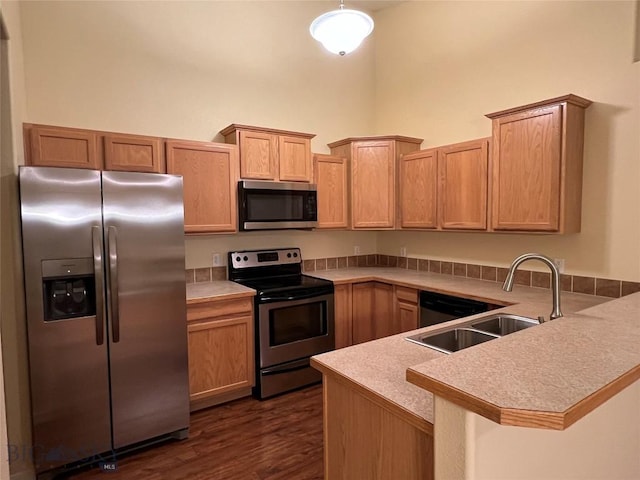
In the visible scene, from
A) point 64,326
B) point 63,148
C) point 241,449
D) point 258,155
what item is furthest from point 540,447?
point 63,148

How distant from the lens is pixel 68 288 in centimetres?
216

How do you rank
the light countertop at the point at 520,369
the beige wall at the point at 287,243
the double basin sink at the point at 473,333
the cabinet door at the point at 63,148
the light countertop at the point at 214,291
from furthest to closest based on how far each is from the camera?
1. the beige wall at the point at 287,243
2. the light countertop at the point at 214,291
3. the cabinet door at the point at 63,148
4. the double basin sink at the point at 473,333
5. the light countertop at the point at 520,369

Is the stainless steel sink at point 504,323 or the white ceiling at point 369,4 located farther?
the white ceiling at point 369,4

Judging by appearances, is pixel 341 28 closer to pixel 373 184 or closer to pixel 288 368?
pixel 373 184

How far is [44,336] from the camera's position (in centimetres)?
207

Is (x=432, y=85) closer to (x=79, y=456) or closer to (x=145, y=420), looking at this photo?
(x=145, y=420)

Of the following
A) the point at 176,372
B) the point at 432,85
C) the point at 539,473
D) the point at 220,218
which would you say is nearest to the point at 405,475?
the point at 539,473

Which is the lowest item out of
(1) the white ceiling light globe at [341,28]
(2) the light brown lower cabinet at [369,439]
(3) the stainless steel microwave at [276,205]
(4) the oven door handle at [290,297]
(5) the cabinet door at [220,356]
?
(5) the cabinet door at [220,356]

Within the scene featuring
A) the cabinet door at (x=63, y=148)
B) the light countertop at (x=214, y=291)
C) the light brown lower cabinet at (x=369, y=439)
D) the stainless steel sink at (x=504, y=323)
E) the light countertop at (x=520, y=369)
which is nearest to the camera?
the light countertop at (x=520, y=369)

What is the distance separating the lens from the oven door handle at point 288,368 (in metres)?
3.05

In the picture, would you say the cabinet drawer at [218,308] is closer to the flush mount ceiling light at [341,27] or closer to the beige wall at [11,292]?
the beige wall at [11,292]

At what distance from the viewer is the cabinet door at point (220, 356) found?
2.78m

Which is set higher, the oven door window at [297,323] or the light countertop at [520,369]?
the light countertop at [520,369]

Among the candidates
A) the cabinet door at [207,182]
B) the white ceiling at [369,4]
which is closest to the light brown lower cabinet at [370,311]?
the cabinet door at [207,182]
